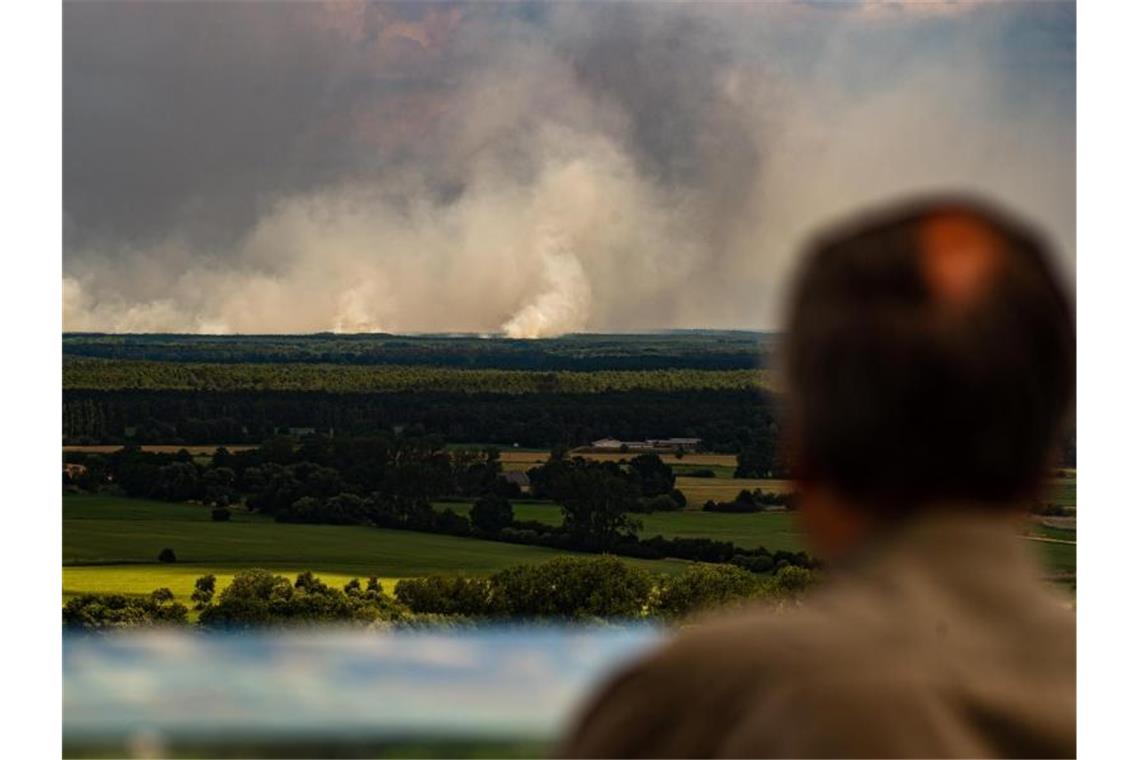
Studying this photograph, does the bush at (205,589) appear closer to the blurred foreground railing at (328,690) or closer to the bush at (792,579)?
the blurred foreground railing at (328,690)

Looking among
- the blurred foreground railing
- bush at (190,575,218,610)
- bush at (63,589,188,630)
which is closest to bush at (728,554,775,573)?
the blurred foreground railing

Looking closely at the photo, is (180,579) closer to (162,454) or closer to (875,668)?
(162,454)

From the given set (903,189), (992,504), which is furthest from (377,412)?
(992,504)

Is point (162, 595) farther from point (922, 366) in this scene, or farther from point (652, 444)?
point (922, 366)

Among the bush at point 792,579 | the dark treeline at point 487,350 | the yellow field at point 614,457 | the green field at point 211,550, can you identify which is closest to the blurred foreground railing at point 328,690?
the green field at point 211,550

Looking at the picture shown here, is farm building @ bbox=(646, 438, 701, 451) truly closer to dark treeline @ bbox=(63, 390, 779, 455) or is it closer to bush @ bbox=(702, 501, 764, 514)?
dark treeline @ bbox=(63, 390, 779, 455)

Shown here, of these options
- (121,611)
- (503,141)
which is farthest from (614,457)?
(121,611)
